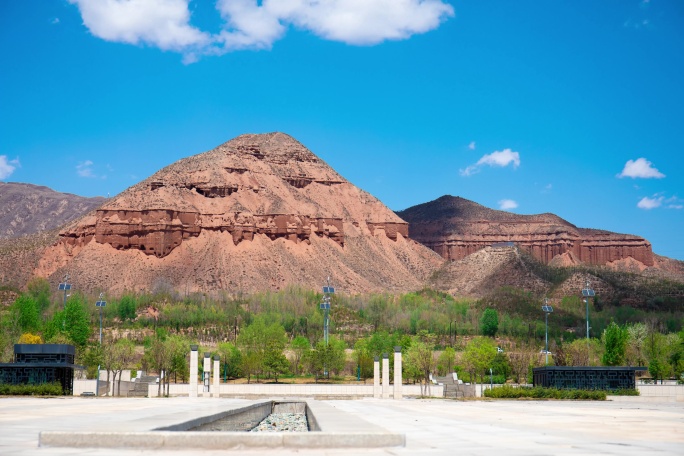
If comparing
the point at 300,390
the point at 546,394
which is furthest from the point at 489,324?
the point at 546,394

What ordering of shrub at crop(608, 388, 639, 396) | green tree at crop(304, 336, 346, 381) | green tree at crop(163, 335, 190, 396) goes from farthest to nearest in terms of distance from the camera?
green tree at crop(304, 336, 346, 381) → green tree at crop(163, 335, 190, 396) → shrub at crop(608, 388, 639, 396)

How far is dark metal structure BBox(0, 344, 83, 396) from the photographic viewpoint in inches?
1519

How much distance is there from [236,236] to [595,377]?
118m

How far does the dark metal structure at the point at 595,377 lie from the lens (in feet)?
135

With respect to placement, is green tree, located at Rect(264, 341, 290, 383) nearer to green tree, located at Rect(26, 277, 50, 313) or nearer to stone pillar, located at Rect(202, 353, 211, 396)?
stone pillar, located at Rect(202, 353, 211, 396)

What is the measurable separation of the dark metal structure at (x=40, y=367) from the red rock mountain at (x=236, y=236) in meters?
98.3

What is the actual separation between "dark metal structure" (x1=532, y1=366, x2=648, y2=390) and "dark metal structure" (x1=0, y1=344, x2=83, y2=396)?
23.4m

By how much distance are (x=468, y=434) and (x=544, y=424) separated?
304 centimetres

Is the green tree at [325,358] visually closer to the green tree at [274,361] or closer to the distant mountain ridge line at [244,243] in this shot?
the green tree at [274,361]

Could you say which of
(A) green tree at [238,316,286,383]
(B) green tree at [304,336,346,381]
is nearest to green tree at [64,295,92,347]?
(A) green tree at [238,316,286,383]

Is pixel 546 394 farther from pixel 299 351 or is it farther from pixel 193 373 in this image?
pixel 299 351

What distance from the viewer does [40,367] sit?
38.7m

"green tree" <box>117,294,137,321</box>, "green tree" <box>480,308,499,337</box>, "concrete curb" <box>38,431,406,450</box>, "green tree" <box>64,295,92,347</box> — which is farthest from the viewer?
"green tree" <box>117,294,137,321</box>

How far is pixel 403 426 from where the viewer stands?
53.9ft
